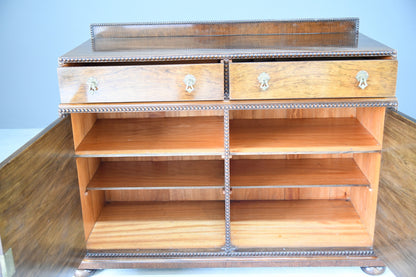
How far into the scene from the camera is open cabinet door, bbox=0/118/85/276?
103 cm

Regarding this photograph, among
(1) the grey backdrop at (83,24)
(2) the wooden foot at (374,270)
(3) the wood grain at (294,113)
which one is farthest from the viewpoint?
(1) the grey backdrop at (83,24)

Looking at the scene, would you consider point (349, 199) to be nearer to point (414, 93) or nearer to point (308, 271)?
point (308, 271)

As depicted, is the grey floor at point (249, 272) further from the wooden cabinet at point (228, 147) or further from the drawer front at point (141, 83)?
the drawer front at point (141, 83)

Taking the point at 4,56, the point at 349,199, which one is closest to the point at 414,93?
the point at 349,199

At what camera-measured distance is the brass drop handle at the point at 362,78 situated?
1.32 meters

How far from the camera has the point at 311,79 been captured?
1.34 meters

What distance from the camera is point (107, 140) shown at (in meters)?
1.57

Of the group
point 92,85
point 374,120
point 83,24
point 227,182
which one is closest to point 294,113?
point 374,120

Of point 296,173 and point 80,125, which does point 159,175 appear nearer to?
point 80,125

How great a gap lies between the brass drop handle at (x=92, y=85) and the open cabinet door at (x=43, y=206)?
13 centimetres

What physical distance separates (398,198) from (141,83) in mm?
822

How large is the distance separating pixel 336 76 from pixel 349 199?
0.70 m

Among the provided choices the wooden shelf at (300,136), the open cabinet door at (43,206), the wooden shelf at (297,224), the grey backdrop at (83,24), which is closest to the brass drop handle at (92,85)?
the open cabinet door at (43,206)

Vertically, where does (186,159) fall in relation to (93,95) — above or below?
below
